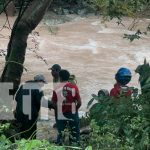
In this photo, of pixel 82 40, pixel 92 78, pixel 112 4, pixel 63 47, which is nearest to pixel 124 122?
pixel 112 4

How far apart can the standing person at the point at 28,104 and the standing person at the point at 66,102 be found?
0.94ft

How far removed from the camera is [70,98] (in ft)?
20.4

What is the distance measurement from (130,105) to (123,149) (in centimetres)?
29

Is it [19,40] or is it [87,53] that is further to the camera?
[87,53]

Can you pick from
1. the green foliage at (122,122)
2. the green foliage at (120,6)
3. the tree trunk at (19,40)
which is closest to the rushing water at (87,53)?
the tree trunk at (19,40)

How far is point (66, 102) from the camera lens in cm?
623

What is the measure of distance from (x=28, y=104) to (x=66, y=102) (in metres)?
Result: 0.51

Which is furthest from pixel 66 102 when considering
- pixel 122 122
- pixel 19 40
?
pixel 122 122

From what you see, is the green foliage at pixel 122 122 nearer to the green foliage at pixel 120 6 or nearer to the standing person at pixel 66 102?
the green foliage at pixel 120 6

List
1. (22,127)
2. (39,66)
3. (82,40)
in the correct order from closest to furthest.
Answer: (22,127) < (39,66) < (82,40)

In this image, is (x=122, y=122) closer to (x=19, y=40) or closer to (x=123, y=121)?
(x=123, y=121)

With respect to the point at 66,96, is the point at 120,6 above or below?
above

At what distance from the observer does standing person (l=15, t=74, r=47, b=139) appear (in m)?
5.77

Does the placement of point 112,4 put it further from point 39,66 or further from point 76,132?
point 39,66
